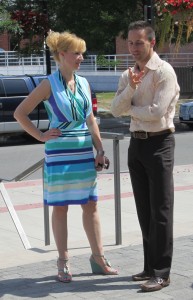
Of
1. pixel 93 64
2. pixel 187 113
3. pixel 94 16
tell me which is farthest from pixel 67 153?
pixel 93 64

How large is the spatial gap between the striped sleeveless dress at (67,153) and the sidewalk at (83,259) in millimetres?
675

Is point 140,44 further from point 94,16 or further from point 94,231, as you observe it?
point 94,16

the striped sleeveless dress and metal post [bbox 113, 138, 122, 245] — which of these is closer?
the striped sleeveless dress

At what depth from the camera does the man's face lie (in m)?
5.29

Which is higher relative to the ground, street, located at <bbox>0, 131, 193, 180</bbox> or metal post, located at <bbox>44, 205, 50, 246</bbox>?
metal post, located at <bbox>44, 205, 50, 246</bbox>

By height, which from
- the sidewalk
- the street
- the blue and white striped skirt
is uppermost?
the blue and white striped skirt

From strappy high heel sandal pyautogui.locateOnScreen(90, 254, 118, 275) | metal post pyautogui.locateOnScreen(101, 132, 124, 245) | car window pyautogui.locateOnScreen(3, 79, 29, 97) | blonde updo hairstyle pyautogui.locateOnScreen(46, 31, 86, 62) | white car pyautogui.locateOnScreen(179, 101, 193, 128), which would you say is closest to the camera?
blonde updo hairstyle pyautogui.locateOnScreen(46, 31, 86, 62)

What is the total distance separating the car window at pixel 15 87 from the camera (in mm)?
18094

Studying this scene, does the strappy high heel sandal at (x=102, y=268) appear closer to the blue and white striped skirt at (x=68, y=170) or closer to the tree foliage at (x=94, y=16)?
the blue and white striped skirt at (x=68, y=170)

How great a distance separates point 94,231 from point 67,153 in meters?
0.71

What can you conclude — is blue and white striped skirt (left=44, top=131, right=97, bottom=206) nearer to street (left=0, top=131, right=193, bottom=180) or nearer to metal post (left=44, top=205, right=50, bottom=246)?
metal post (left=44, top=205, right=50, bottom=246)

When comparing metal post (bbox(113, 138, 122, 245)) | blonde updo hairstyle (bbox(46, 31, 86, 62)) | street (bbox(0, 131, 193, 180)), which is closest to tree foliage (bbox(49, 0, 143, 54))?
street (bbox(0, 131, 193, 180))

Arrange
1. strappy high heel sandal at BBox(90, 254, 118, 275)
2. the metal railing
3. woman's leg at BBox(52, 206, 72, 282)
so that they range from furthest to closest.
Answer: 1. the metal railing
2. strappy high heel sandal at BBox(90, 254, 118, 275)
3. woman's leg at BBox(52, 206, 72, 282)

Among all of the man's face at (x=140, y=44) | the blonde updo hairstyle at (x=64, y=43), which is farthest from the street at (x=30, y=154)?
the man's face at (x=140, y=44)
